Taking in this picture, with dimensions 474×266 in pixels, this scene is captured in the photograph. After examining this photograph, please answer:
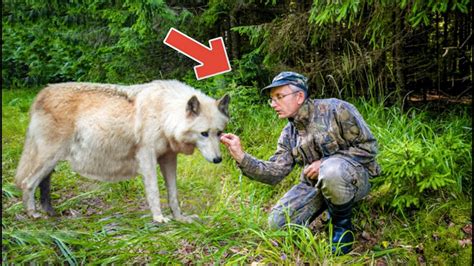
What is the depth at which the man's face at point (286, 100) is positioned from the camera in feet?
11.5

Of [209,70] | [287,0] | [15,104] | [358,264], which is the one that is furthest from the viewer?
[15,104]

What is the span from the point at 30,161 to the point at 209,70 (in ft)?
6.31

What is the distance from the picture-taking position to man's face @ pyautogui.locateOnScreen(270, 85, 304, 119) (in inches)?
137

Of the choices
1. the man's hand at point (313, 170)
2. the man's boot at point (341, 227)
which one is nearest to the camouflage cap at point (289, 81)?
the man's hand at point (313, 170)

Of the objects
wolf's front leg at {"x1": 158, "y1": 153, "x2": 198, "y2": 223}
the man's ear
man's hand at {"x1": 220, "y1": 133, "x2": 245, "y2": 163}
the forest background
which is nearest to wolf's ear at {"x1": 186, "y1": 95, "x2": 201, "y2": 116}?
man's hand at {"x1": 220, "y1": 133, "x2": 245, "y2": 163}

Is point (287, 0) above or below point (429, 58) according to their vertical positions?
above

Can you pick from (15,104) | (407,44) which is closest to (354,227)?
(407,44)

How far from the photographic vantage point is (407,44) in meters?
5.87

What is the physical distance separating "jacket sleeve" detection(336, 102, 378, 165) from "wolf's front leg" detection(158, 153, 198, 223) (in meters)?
1.54

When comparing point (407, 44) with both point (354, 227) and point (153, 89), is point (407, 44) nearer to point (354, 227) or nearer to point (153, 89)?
point (354, 227)

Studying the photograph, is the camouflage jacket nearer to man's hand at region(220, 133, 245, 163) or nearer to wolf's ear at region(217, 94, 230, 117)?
man's hand at region(220, 133, 245, 163)

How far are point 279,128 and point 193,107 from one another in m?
2.00

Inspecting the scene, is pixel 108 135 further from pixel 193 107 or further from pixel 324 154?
pixel 324 154

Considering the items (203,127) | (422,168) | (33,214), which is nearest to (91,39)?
(33,214)
